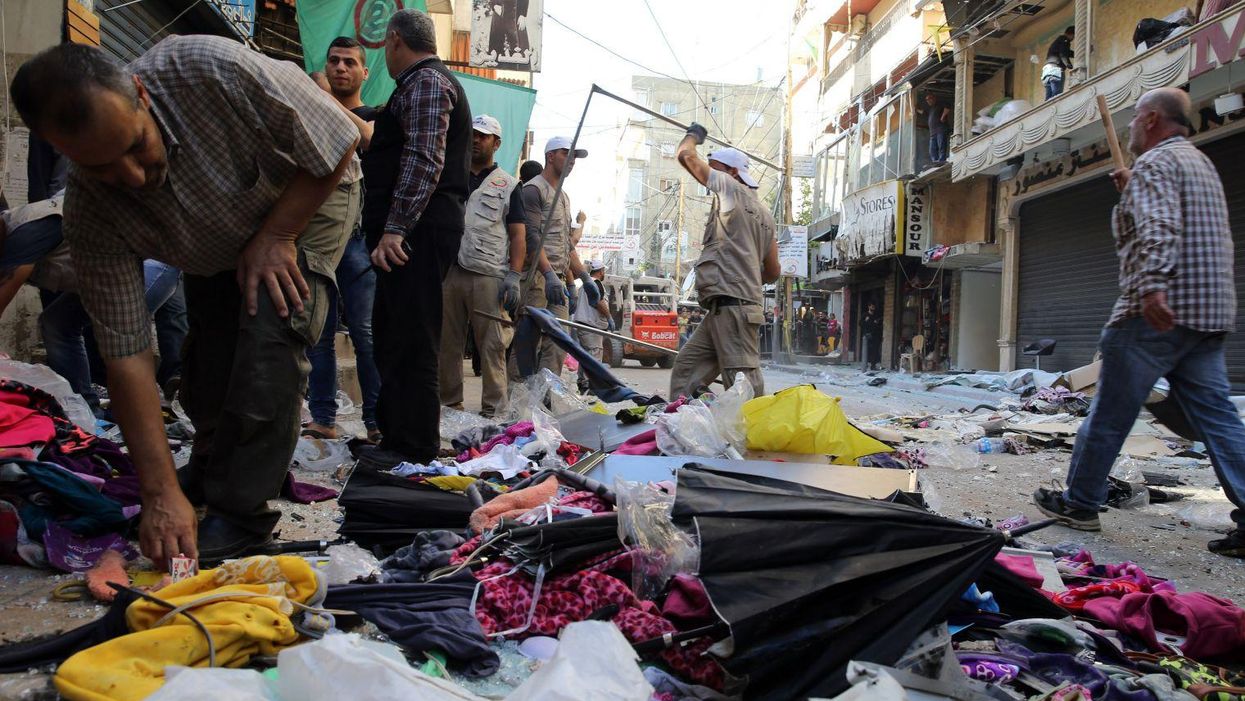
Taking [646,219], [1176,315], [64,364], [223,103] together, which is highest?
[646,219]

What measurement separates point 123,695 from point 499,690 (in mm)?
633

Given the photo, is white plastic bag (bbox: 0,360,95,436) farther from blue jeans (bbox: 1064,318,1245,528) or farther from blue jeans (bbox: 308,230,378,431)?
blue jeans (bbox: 1064,318,1245,528)

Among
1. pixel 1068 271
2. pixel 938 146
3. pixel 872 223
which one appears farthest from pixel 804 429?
pixel 872 223

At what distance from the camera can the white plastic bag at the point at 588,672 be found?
1.15 metres

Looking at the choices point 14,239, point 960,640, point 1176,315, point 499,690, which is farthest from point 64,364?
point 1176,315

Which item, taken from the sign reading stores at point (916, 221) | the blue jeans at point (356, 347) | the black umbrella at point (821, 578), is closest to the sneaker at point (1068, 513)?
the black umbrella at point (821, 578)

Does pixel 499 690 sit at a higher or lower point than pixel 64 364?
lower

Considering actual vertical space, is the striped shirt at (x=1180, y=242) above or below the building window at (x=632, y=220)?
below

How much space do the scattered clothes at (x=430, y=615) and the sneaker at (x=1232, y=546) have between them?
288 cm

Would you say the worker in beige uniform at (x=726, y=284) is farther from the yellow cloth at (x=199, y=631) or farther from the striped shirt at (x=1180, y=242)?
the yellow cloth at (x=199, y=631)

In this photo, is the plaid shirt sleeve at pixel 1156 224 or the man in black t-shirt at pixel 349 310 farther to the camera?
the man in black t-shirt at pixel 349 310

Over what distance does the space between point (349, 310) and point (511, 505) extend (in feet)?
8.19

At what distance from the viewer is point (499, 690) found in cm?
155

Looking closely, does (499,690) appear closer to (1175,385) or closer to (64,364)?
(1175,385)
